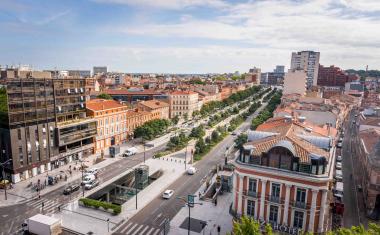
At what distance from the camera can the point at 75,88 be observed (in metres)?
72.8

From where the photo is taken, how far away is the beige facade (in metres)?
176

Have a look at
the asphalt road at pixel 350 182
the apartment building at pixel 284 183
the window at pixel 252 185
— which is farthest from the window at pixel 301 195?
the asphalt road at pixel 350 182

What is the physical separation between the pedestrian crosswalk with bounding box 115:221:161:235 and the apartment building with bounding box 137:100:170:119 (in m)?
69.1

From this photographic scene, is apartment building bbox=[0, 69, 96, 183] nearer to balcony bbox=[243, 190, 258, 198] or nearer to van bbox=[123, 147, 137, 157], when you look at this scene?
van bbox=[123, 147, 137, 157]

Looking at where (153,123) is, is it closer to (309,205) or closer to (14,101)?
(14,101)

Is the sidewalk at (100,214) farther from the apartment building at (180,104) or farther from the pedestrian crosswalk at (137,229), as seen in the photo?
the apartment building at (180,104)

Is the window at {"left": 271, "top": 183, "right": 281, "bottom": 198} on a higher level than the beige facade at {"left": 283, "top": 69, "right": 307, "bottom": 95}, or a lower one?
→ lower

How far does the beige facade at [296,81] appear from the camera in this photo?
176 metres

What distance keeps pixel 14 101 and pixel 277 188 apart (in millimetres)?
52220

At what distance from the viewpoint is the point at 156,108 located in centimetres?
11575

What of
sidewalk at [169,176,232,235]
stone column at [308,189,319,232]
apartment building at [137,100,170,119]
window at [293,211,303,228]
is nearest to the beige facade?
apartment building at [137,100,170,119]

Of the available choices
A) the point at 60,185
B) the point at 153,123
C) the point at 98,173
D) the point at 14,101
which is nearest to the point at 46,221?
the point at 60,185

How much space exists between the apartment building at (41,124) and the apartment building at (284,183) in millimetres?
45290

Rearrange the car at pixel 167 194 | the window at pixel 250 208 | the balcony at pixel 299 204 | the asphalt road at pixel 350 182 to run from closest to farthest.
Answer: the balcony at pixel 299 204, the window at pixel 250 208, the asphalt road at pixel 350 182, the car at pixel 167 194
